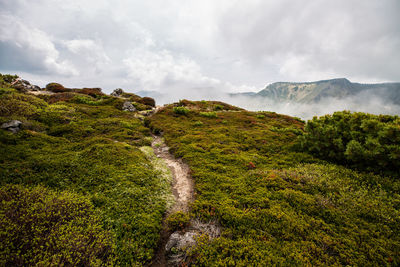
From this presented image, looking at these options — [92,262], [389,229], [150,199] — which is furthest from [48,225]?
[389,229]

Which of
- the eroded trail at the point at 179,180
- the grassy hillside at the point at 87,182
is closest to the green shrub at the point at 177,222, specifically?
the grassy hillside at the point at 87,182

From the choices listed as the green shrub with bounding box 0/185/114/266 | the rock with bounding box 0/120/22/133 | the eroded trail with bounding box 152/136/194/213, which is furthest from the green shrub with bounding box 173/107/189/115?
the green shrub with bounding box 0/185/114/266

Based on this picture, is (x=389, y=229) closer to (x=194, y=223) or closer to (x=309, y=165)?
(x=309, y=165)

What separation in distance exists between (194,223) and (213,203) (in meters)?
1.76

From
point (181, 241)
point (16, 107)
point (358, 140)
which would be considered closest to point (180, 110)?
point (16, 107)

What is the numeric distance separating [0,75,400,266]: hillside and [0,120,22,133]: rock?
6 cm

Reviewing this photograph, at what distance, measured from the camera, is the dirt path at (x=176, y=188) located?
7.06 meters

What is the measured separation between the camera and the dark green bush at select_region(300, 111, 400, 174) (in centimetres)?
1084

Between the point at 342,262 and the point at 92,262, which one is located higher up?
the point at 92,262

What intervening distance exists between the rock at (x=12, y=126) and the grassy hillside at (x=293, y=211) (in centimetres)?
1656

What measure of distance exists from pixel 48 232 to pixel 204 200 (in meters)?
7.31

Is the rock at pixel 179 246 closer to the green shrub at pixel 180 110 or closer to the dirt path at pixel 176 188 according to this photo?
the dirt path at pixel 176 188

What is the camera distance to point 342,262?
6.12m

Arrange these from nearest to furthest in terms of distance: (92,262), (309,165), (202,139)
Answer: (92,262) < (309,165) < (202,139)
